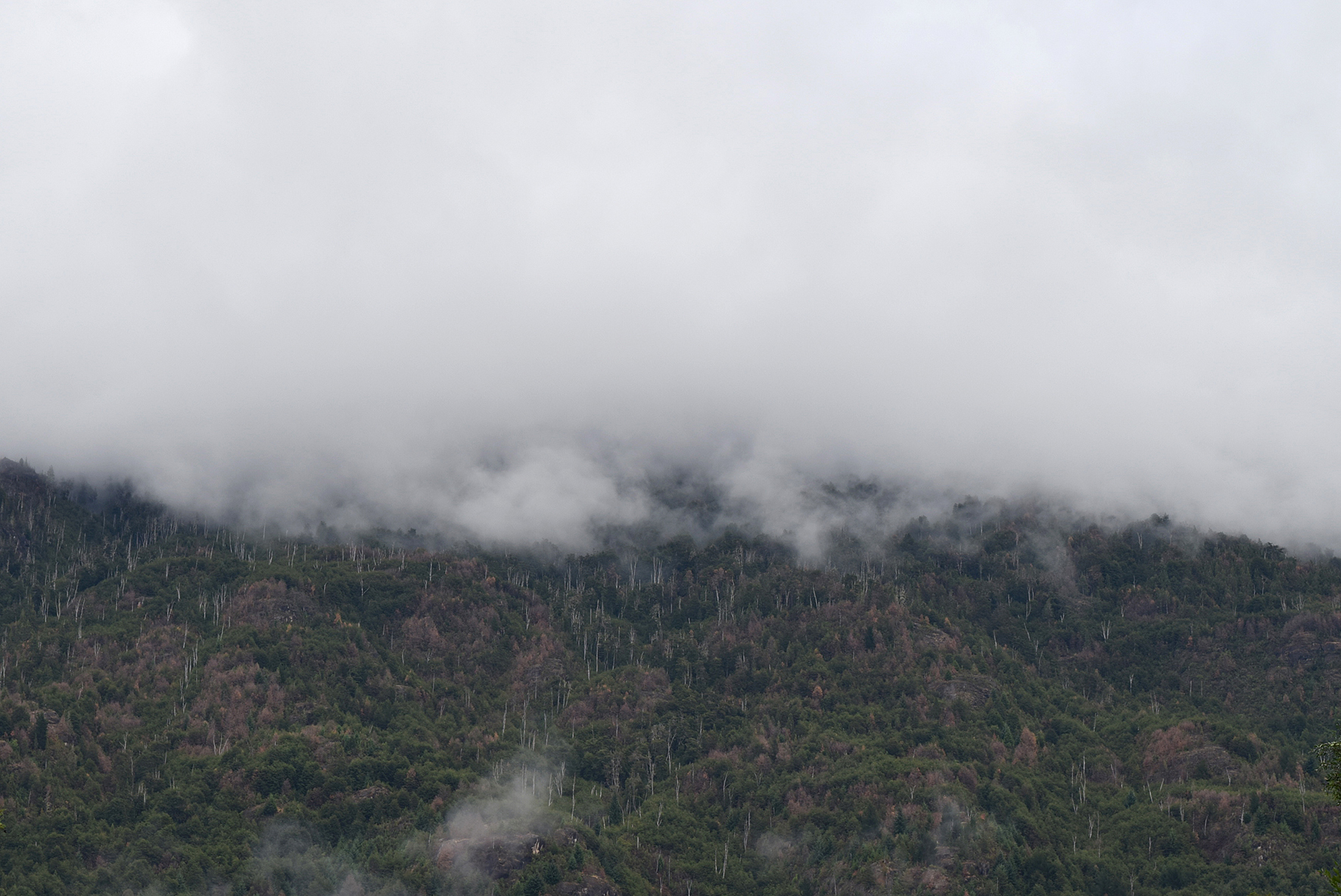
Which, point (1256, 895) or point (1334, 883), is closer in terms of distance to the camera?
point (1334, 883)

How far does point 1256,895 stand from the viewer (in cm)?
14325

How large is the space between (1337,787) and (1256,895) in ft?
54.9

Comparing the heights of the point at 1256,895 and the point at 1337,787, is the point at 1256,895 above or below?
below

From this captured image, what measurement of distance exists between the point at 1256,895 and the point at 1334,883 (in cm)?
1570

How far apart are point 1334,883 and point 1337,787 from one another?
11.9 m

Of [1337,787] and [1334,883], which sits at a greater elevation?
[1337,787]

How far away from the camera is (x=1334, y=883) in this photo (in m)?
129

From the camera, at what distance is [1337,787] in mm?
136750
